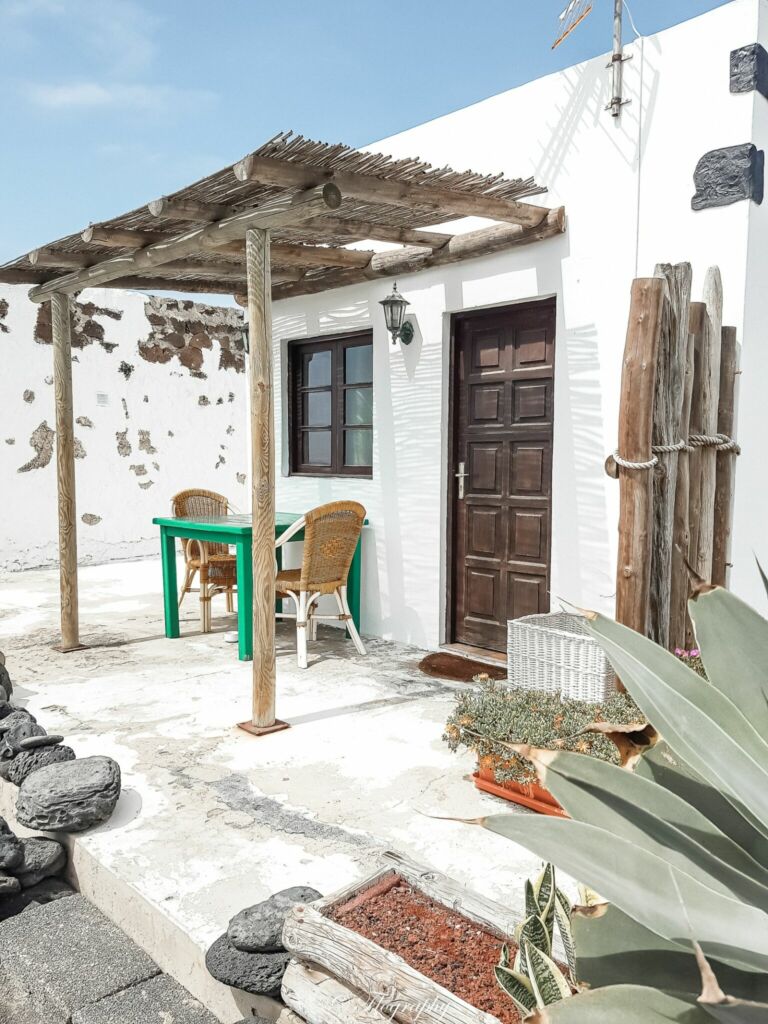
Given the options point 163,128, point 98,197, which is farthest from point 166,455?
point 98,197

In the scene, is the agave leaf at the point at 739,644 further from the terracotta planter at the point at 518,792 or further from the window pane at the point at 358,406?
the window pane at the point at 358,406

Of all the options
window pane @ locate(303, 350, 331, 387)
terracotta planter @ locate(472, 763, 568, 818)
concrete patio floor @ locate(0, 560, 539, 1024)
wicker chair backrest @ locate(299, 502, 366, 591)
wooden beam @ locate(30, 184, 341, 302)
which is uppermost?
wooden beam @ locate(30, 184, 341, 302)

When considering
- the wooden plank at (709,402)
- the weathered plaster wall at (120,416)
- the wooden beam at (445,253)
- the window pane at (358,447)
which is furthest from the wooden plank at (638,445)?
the weathered plaster wall at (120,416)

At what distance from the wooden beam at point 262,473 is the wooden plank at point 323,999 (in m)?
1.73

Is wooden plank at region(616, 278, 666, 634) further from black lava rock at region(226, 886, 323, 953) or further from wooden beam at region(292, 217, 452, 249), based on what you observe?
wooden beam at region(292, 217, 452, 249)

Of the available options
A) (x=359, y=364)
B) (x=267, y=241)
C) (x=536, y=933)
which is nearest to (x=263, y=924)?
(x=536, y=933)

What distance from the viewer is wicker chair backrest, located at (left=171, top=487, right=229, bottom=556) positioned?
527 centimetres

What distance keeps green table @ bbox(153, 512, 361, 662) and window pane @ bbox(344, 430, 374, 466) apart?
1.74ft

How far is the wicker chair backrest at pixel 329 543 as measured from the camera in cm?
424

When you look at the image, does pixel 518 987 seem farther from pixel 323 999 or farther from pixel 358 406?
pixel 358 406

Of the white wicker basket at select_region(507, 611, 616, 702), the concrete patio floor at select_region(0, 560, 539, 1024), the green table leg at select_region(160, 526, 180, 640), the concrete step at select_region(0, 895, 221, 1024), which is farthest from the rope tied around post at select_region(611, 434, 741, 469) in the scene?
the green table leg at select_region(160, 526, 180, 640)

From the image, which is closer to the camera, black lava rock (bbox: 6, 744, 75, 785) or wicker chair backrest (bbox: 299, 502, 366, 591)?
black lava rock (bbox: 6, 744, 75, 785)

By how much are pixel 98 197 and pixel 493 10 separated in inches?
705

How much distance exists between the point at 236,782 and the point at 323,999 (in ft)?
4.48
